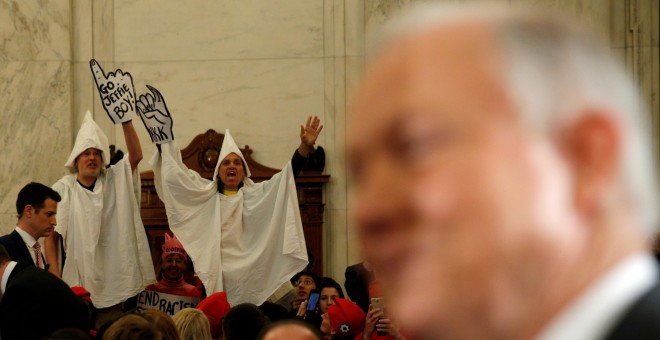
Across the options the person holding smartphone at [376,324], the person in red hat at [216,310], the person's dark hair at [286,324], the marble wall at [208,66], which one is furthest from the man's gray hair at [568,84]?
the marble wall at [208,66]

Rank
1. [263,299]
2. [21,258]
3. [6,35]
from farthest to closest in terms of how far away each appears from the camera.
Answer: [6,35]
[263,299]
[21,258]

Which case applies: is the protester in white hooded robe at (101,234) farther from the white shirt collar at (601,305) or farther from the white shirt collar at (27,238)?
the white shirt collar at (601,305)

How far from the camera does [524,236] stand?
0.52 meters

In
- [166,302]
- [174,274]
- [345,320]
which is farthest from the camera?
[174,274]

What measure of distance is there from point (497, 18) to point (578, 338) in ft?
0.52

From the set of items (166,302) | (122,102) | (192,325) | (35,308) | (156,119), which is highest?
(122,102)

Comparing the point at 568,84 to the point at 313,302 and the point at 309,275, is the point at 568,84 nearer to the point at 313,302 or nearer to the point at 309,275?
the point at 313,302

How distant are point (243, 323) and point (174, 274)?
3.76 metres

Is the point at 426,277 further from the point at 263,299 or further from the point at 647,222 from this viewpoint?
the point at 263,299

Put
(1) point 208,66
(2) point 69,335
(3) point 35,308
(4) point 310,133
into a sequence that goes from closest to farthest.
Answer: (2) point 69,335
(3) point 35,308
(4) point 310,133
(1) point 208,66

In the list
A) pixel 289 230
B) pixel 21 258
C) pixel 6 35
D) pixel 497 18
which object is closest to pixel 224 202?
pixel 289 230

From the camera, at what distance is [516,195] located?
1.70 ft

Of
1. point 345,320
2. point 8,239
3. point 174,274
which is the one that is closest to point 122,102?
point 174,274

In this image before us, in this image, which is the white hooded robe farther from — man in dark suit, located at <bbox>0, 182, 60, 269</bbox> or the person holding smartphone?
the person holding smartphone
